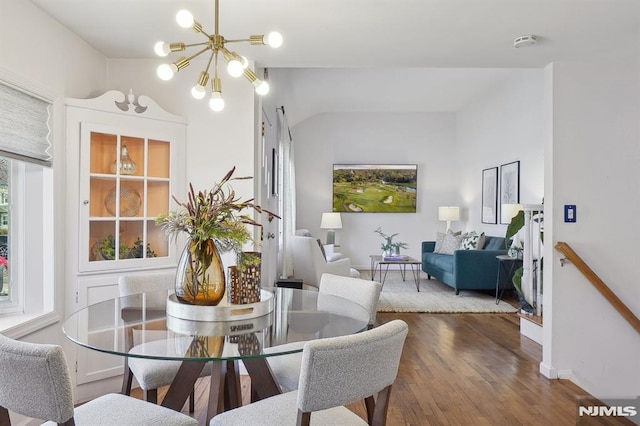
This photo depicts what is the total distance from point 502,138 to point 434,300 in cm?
286

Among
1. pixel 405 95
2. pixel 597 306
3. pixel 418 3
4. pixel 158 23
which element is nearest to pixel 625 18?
pixel 418 3

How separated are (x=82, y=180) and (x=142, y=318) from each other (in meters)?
1.31

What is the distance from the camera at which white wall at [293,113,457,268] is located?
8539mm

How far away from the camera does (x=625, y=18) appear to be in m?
2.40

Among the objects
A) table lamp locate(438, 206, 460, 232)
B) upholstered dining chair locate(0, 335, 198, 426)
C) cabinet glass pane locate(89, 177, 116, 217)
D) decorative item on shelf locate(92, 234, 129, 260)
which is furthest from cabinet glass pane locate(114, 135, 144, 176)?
table lamp locate(438, 206, 460, 232)

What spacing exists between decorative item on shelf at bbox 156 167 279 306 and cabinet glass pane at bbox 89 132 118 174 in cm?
130

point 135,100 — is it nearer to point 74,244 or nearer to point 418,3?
point 74,244

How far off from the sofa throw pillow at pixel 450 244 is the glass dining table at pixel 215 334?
5.12 metres

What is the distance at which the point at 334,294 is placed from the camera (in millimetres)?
2406

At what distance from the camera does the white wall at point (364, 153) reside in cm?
854

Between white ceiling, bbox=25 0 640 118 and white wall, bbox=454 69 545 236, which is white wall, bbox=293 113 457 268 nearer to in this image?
white wall, bbox=454 69 545 236

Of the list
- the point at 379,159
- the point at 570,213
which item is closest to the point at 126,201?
the point at 570,213

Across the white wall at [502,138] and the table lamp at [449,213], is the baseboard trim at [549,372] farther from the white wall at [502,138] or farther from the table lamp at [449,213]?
the table lamp at [449,213]

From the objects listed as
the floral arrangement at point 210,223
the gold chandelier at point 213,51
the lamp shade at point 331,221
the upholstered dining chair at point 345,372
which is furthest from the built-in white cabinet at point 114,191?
the lamp shade at point 331,221
